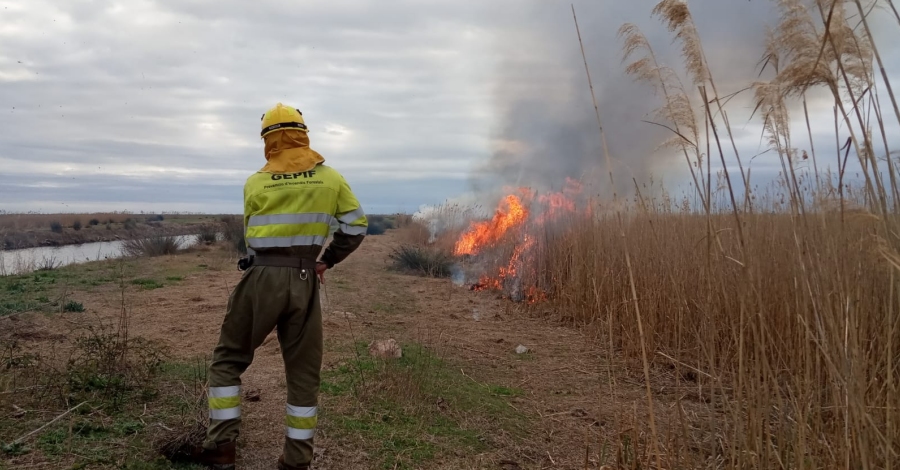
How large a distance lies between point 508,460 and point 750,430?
5.87ft

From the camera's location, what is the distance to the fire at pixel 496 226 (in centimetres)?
1207

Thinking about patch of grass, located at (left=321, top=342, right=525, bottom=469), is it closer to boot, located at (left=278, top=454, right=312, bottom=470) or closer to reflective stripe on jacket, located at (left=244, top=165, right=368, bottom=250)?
boot, located at (left=278, top=454, right=312, bottom=470)

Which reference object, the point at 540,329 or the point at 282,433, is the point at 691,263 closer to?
the point at 540,329

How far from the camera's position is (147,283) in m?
11.1

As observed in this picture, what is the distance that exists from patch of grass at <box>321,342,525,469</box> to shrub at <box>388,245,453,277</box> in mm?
9073

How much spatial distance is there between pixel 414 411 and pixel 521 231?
281 inches

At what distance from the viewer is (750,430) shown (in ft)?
8.32

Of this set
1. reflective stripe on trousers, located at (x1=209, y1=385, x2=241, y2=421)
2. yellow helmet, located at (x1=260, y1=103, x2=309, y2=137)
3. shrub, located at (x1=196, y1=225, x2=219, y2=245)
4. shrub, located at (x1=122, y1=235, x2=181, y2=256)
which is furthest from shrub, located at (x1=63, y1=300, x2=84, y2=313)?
shrub, located at (x1=196, y1=225, x2=219, y2=245)

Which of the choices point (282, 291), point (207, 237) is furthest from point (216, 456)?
point (207, 237)

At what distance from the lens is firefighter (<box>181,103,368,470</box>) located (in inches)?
133

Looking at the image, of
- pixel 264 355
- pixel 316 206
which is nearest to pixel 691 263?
pixel 316 206

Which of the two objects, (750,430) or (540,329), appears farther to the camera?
(540,329)

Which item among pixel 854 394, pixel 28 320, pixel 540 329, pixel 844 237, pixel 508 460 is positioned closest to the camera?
pixel 854 394

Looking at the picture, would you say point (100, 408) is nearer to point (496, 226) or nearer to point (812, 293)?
point (812, 293)
